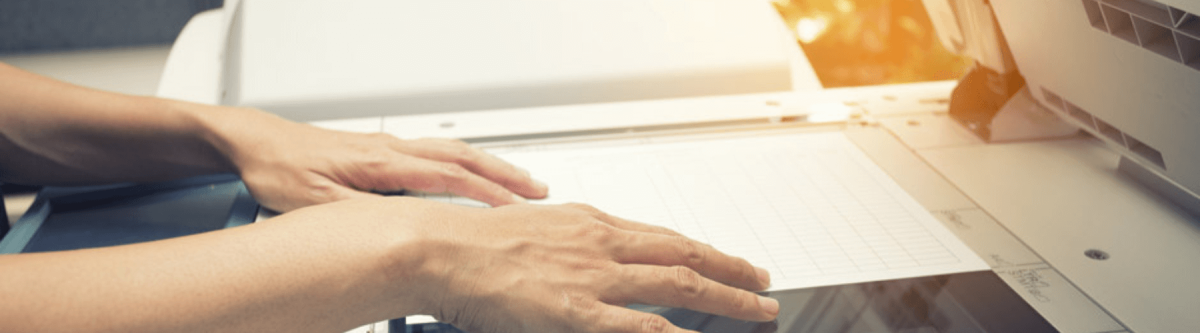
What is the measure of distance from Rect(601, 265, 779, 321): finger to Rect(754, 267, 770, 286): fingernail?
41mm

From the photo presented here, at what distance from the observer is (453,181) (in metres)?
0.83

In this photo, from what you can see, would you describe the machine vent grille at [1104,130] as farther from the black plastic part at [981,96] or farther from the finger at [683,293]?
the finger at [683,293]

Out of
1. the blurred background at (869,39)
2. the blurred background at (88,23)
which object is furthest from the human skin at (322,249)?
the blurred background at (88,23)

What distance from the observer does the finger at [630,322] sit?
607mm

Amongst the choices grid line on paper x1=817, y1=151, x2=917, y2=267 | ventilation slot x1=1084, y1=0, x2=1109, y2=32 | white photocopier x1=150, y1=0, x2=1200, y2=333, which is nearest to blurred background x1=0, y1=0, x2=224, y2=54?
white photocopier x1=150, y1=0, x2=1200, y2=333

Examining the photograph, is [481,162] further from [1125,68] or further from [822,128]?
[1125,68]

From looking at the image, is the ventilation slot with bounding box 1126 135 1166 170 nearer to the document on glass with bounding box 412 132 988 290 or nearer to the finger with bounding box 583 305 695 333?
the document on glass with bounding box 412 132 988 290

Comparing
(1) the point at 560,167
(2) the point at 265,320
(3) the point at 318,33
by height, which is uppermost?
(3) the point at 318,33

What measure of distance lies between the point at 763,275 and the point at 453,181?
0.31 meters

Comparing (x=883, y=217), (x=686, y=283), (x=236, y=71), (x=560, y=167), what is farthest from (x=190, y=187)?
(x=883, y=217)

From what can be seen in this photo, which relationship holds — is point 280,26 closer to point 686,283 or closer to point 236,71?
point 236,71

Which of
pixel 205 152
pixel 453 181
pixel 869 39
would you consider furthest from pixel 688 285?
pixel 869 39

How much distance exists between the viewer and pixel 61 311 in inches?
19.8

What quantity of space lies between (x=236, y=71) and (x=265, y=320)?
0.57 meters
